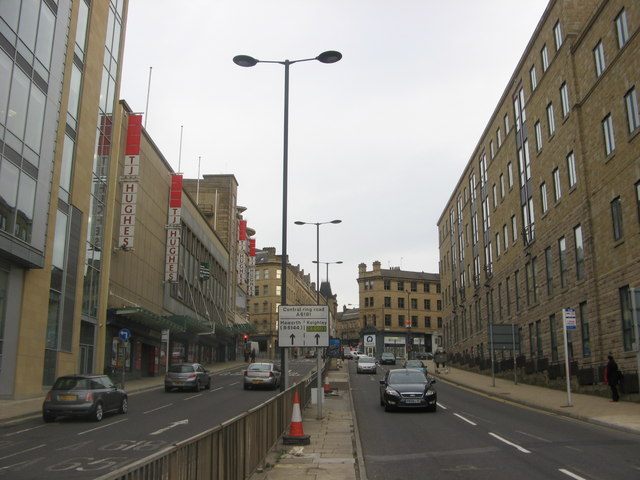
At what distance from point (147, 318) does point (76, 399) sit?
58.1 ft

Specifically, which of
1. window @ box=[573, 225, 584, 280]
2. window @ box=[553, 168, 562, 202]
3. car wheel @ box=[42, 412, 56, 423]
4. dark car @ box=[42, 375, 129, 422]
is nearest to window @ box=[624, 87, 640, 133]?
window @ box=[573, 225, 584, 280]

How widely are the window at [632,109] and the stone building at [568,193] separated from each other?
40 mm

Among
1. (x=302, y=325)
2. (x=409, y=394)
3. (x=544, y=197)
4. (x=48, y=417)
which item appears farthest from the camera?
(x=544, y=197)

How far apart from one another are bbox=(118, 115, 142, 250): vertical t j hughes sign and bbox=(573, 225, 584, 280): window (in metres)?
23.7

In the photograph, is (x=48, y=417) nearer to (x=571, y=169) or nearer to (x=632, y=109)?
(x=632, y=109)

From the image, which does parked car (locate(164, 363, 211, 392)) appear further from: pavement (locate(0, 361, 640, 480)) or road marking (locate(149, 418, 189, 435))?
road marking (locate(149, 418, 189, 435))

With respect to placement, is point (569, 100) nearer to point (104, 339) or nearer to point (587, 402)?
point (587, 402)

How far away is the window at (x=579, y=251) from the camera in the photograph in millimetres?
28547

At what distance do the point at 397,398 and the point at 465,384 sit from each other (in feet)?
59.0

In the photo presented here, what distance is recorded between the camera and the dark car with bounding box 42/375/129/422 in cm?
1748

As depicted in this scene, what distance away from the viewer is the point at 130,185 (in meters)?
35.0

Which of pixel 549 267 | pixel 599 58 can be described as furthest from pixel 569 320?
pixel 549 267

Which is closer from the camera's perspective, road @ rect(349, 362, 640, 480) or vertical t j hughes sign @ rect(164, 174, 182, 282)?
road @ rect(349, 362, 640, 480)

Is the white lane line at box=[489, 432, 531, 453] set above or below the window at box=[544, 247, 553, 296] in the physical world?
below
